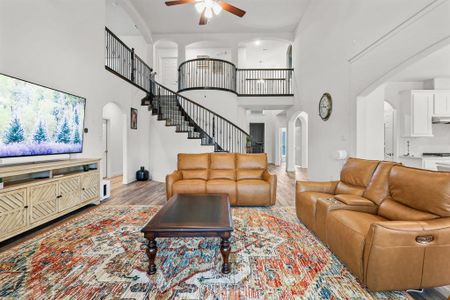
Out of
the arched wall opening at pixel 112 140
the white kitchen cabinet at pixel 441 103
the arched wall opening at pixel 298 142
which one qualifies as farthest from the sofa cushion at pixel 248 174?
the arched wall opening at pixel 112 140

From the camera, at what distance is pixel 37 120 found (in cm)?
308

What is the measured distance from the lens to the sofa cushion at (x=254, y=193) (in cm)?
394

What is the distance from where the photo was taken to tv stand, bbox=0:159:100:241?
2500mm

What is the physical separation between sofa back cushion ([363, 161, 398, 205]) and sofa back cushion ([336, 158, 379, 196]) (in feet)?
0.37

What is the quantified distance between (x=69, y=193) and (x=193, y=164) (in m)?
2.14

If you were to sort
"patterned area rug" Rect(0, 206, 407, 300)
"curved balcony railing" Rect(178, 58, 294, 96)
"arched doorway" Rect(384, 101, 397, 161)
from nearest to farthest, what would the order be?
"patterned area rug" Rect(0, 206, 407, 300) → "arched doorway" Rect(384, 101, 397, 161) → "curved balcony railing" Rect(178, 58, 294, 96)

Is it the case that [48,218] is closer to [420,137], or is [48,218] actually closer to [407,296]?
[407,296]

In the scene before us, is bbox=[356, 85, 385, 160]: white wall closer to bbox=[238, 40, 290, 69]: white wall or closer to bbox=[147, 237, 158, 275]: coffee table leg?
bbox=[147, 237, 158, 275]: coffee table leg

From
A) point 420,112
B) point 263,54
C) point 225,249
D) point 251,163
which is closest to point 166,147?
point 251,163

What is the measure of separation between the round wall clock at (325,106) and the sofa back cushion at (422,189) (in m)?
2.72

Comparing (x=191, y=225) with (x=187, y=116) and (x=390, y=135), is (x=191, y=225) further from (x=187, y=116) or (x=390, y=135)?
(x=187, y=116)

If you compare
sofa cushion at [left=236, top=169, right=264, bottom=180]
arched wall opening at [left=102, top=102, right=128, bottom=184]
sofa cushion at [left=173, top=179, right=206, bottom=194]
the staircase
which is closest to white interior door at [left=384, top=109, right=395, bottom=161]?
sofa cushion at [left=236, top=169, right=264, bottom=180]

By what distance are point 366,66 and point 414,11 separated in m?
0.95

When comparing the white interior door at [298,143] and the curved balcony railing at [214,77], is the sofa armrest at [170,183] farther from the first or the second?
the white interior door at [298,143]
